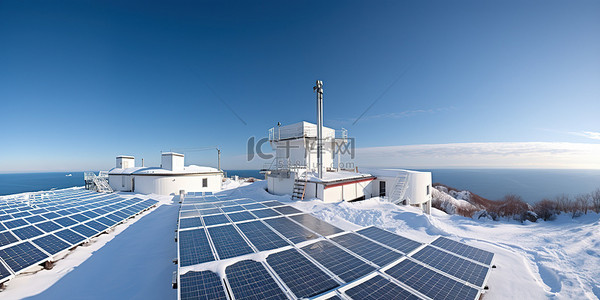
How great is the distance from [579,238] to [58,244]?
60.4 feet

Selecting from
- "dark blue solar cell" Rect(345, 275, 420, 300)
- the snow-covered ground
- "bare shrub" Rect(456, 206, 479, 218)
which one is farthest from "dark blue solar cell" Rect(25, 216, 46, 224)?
"bare shrub" Rect(456, 206, 479, 218)

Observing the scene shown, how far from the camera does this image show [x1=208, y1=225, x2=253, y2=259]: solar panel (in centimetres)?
443

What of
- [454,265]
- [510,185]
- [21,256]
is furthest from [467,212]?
[510,185]

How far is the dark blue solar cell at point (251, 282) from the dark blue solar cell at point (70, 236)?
6.77m

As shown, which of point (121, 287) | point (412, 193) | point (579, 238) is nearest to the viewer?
point (121, 287)

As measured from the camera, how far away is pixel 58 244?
19.7ft

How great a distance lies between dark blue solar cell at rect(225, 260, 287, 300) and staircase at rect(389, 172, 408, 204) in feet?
48.5

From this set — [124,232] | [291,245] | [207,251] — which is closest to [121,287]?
[207,251]

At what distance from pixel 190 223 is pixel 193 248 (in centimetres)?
225

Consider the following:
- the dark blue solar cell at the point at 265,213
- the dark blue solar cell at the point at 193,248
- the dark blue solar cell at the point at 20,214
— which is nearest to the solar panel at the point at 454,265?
the dark blue solar cell at the point at 193,248

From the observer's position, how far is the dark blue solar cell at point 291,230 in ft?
17.4

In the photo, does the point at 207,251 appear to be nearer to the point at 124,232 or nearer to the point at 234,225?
the point at 234,225

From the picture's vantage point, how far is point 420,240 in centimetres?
586

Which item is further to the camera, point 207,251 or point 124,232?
point 124,232
